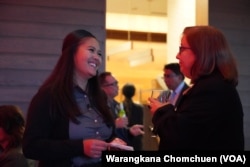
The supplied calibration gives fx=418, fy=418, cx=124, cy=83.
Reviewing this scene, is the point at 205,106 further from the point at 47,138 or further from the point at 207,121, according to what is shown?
the point at 47,138

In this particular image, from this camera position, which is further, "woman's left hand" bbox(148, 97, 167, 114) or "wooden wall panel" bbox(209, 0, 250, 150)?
"wooden wall panel" bbox(209, 0, 250, 150)

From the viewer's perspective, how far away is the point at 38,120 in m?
1.80

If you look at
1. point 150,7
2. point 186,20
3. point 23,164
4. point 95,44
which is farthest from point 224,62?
point 150,7

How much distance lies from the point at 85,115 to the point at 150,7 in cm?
670

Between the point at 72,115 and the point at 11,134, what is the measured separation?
743 millimetres

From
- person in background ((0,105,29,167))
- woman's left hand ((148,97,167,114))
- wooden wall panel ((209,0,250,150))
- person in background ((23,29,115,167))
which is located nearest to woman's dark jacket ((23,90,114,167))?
person in background ((23,29,115,167))

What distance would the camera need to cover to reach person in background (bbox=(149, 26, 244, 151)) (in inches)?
65.6

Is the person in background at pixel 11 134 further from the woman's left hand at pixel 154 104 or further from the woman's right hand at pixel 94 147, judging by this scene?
the woman's left hand at pixel 154 104

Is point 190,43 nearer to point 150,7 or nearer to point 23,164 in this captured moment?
point 23,164

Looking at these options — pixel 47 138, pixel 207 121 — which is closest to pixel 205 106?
pixel 207 121

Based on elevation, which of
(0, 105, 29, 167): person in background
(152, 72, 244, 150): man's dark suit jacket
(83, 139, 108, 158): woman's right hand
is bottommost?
(0, 105, 29, 167): person in background

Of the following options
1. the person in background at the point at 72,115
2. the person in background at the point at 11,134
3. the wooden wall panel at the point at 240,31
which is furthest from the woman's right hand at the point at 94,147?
the wooden wall panel at the point at 240,31

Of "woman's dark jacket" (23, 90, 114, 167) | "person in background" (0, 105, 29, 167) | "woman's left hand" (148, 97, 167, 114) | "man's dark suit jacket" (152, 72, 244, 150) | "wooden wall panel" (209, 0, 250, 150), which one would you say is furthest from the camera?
"wooden wall panel" (209, 0, 250, 150)

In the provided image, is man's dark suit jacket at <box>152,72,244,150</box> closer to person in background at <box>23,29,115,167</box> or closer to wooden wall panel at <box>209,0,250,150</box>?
person in background at <box>23,29,115,167</box>
